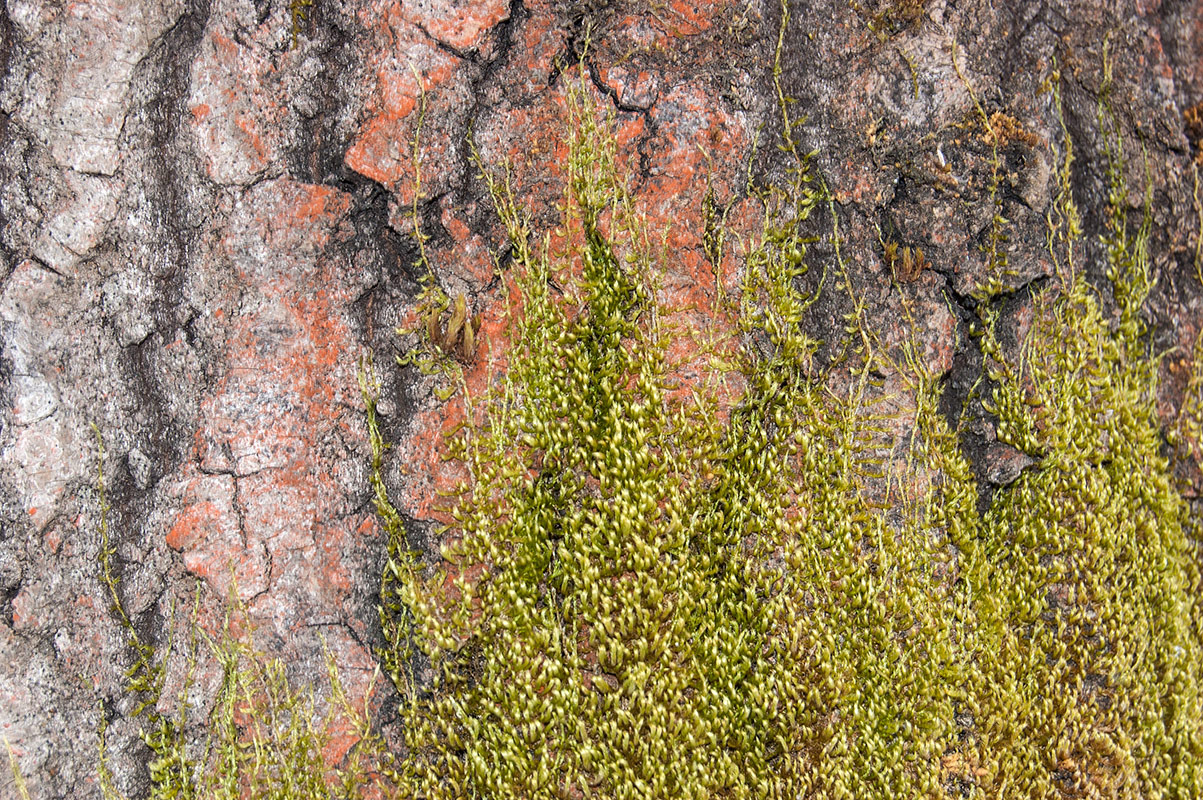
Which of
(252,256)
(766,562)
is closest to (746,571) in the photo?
(766,562)

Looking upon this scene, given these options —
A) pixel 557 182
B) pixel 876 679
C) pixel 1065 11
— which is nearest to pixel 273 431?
pixel 557 182

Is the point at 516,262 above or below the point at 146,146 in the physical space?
below

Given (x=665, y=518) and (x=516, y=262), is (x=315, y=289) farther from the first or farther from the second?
(x=665, y=518)

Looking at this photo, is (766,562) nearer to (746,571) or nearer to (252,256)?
(746,571)

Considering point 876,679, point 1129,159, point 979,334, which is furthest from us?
point 1129,159
